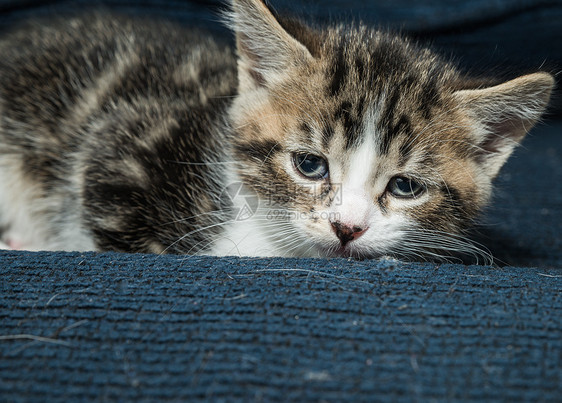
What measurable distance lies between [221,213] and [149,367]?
20.6 inches

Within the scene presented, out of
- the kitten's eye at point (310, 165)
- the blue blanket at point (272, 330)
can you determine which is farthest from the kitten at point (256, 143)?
the blue blanket at point (272, 330)

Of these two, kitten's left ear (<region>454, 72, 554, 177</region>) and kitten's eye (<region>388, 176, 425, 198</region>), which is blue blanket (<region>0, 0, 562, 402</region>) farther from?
kitten's left ear (<region>454, 72, 554, 177</region>)

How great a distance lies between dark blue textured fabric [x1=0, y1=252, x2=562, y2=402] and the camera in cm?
60

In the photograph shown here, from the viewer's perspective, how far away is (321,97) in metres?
1.00

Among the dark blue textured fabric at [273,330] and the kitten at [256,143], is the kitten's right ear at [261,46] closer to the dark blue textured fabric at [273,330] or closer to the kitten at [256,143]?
the kitten at [256,143]

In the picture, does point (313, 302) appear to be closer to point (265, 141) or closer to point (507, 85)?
point (265, 141)

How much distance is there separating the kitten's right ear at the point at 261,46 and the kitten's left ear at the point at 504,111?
34cm

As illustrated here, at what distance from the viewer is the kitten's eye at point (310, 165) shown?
0.97m

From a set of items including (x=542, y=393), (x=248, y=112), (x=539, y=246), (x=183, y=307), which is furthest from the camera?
(x=539, y=246)

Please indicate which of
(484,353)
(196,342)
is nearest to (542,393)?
(484,353)

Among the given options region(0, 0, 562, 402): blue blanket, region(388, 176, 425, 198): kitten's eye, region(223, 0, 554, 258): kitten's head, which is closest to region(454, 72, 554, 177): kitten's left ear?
region(223, 0, 554, 258): kitten's head

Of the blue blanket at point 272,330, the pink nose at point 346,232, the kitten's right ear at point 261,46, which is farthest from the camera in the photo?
the kitten's right ear at point 261,46

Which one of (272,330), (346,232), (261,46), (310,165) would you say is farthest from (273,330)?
(261,46)

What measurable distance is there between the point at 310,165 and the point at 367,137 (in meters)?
0.12
